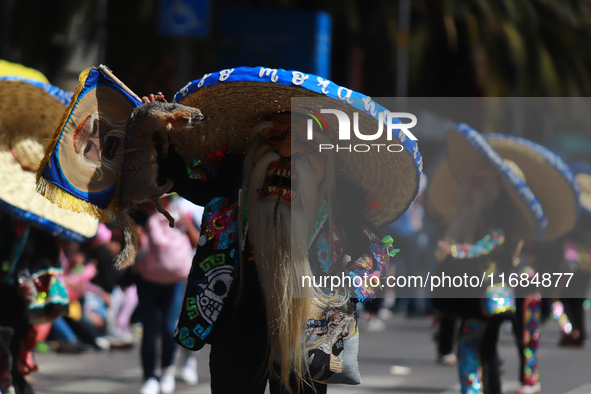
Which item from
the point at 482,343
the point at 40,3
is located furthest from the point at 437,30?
the point at 482,343

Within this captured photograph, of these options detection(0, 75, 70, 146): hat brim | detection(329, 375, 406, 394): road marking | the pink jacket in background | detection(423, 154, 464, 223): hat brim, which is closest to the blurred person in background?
the pink jacket in background

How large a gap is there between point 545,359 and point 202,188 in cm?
590

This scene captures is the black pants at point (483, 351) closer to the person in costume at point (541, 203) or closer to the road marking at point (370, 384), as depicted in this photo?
the person in costume at point (541, 203)

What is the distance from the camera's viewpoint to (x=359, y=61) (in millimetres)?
16547

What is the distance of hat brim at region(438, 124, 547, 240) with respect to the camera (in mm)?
5000

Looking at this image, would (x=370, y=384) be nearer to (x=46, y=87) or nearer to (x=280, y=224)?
(x=46, y=87)

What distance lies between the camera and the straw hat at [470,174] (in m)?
5.00

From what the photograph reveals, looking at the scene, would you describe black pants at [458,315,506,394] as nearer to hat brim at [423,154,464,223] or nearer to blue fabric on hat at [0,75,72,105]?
hat brim at [423,154,464,223]

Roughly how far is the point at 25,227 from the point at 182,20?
17.2ft

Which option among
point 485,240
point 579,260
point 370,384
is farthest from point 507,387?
point 579,260

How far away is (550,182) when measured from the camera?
577 centimetres

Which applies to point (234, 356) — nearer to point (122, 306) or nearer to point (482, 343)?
point (482, 343)

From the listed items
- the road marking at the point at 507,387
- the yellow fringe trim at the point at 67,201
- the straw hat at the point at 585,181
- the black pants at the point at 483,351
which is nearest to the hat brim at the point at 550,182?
the black pants at the point at 483,351

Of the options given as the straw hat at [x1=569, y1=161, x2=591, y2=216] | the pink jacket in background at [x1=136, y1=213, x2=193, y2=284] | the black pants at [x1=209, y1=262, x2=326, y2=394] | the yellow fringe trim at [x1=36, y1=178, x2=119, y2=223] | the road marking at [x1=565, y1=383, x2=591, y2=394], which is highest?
the straw hat at [x1=569, y1=161, x2=591, y2=216]
